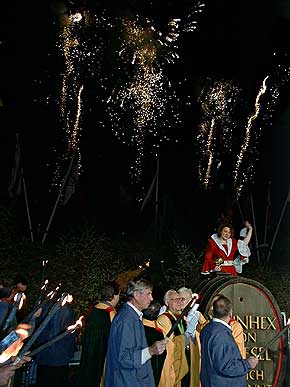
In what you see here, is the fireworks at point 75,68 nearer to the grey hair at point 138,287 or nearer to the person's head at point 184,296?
the person's head at point 184,296

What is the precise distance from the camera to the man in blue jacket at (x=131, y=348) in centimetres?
498

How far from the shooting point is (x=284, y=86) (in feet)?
55.9

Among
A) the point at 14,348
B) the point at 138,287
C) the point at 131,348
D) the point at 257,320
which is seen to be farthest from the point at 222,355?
the point at 14,348

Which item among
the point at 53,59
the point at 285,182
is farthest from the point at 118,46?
the point at 285,182

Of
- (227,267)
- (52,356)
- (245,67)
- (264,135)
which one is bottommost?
(52,356)

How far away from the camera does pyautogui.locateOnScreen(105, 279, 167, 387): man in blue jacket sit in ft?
16.3

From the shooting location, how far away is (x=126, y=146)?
695 inches

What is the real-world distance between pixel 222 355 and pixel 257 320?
256cm

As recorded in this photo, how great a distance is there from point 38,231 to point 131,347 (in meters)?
9.89

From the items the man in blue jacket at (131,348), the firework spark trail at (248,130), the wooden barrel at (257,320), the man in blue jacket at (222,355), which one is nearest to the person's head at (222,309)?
the man in blue jacket at (222,355)

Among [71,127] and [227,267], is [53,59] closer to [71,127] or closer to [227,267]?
[71,127]

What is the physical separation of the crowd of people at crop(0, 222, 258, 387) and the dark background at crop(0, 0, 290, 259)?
6.54 meters

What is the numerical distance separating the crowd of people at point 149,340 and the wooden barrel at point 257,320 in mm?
431

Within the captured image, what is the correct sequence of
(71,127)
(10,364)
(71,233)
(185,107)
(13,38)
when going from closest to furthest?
1. (10,364)
2. (71,233)
3. (13,38)
4. (71,127)
5. (185,107)
